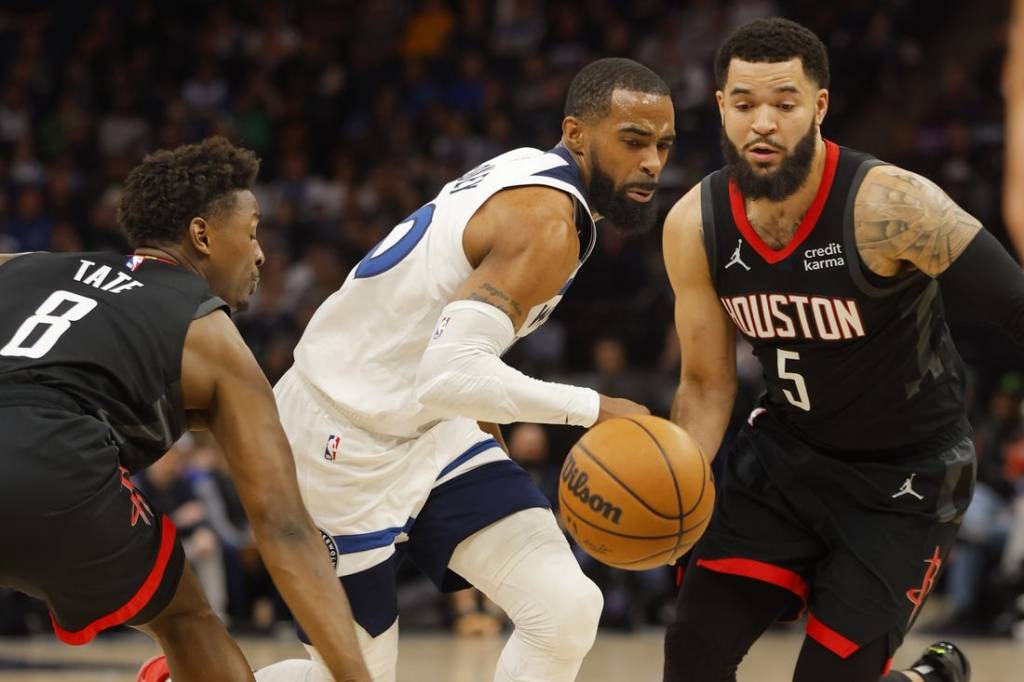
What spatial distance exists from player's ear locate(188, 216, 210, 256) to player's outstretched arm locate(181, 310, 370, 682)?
0.37m

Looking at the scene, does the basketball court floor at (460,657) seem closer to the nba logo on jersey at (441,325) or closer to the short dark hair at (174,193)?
the nba logo on jersey at (441,325)

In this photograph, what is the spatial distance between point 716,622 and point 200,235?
2.04m

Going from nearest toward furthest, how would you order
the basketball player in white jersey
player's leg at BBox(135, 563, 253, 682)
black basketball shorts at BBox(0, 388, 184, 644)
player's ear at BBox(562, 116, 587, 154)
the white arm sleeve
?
black basketball shorts at BBox(0, 388, 184, 644)
player's leg at BBox(135, 563, 253, 682)
the white arm sleeve
the basketball player in white jersey
player's ear at BBox(562, 116, 587, 154)

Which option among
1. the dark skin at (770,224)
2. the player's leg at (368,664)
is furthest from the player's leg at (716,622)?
the player's leg at (368,664)

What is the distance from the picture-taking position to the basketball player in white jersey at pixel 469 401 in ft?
14.6

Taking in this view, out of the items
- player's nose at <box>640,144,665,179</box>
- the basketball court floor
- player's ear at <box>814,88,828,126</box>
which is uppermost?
player's ear at <box>814,88,828,126</box>

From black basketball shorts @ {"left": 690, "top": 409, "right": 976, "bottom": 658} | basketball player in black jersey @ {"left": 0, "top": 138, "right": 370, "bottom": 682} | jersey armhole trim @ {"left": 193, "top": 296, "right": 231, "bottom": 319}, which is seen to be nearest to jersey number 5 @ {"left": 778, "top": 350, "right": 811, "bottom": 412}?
black basketball shorts @ {"left": 690, "top": 409, "right": 976, "bottom": 658}

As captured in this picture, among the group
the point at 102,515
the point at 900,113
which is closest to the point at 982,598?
the point at 900,113

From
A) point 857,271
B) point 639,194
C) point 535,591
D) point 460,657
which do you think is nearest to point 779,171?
point 857,271

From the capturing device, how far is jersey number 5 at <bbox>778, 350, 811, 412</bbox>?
4617 mm

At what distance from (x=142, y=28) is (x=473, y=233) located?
1237cm

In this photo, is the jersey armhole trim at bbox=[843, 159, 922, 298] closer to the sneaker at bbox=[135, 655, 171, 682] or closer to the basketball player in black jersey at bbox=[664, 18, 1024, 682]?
the basketball player in black jersey at bbox=[664, 18, 1024, 682]

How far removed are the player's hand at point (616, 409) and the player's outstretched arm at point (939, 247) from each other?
85cm

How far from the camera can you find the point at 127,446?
153 inches
